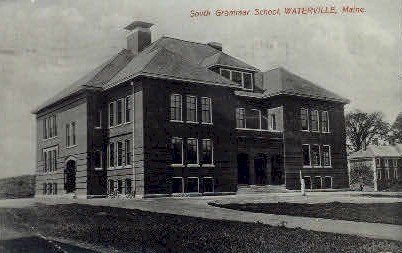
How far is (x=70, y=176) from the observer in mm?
23875

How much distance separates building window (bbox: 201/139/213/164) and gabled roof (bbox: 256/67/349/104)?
17.7 ft

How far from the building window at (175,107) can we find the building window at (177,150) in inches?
33.8

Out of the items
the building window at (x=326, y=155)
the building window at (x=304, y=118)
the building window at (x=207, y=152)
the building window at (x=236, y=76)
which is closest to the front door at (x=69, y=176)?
the building window at (x=207, y=152)

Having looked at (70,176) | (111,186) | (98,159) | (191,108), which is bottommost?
(111,186)

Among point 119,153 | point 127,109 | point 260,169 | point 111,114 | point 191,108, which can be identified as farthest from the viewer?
point 260,169

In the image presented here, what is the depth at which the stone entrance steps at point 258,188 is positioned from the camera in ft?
74.7

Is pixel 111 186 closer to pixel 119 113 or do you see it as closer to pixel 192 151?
pixel 119 113

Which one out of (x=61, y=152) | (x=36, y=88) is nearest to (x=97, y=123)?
(x=61, y=152)

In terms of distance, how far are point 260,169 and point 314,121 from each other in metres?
3.62

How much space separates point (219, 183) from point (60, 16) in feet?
41.4

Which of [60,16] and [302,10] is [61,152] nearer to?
[60,16]

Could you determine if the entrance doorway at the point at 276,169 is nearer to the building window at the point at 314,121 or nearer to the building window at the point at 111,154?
the building window at the point at 314,121

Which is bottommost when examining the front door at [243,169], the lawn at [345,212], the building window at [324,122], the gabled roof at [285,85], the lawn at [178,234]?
the lawn at [178,234]

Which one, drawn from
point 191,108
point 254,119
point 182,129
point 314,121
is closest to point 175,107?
point 191,108
